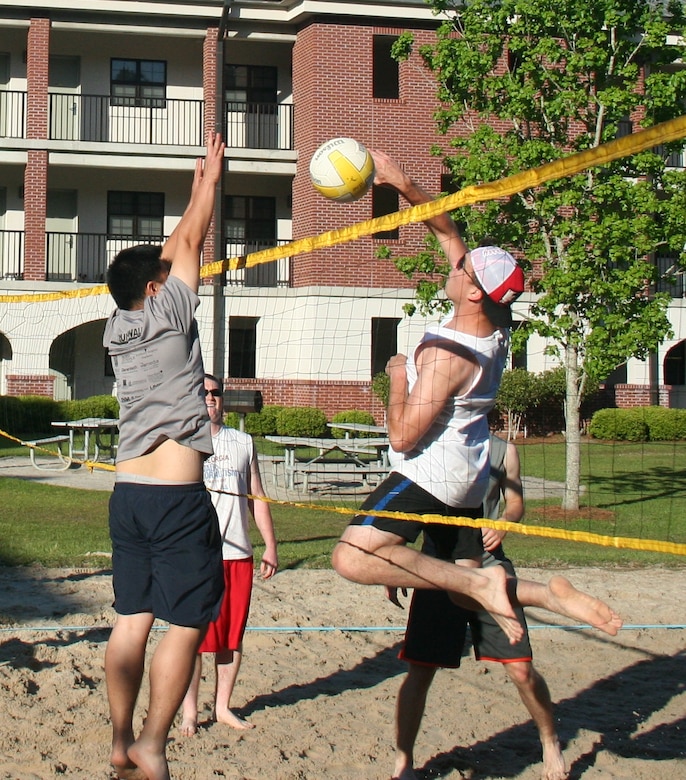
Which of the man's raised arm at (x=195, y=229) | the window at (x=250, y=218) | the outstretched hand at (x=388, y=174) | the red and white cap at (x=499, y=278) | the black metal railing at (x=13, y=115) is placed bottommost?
the red and white cap at (x=499, y=278)

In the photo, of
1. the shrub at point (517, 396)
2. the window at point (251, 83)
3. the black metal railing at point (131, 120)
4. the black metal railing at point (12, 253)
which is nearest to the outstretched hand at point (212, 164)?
the shrub at point (517, 396)

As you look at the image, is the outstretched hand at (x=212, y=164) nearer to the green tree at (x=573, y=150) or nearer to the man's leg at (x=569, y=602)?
the man's leg at (x=569, y=602)

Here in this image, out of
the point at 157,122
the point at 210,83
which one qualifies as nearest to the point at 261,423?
the point at 210,83

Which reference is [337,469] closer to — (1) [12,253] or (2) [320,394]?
(2) [320,394]

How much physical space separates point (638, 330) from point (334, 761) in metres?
9.39

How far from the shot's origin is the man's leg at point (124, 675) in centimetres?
374

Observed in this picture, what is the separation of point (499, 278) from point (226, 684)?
2.49 m

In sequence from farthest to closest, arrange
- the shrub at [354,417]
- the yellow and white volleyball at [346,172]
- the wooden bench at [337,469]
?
1. the shrub at [354,417]
2. the wooden bench at [337,469]
3. the yellow and white volleyball at [346,172]

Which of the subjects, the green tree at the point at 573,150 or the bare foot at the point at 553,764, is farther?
the green tree at the point at 573,150

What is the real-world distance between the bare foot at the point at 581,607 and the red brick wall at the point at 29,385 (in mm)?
21676

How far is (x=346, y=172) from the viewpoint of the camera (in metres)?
4.51

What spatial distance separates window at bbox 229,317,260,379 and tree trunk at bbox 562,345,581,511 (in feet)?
42.3

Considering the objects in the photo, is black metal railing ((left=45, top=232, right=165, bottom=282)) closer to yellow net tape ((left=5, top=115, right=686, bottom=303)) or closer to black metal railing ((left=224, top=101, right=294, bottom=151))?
black metal railing ((left=224, top=101, right=294, bottom=151))

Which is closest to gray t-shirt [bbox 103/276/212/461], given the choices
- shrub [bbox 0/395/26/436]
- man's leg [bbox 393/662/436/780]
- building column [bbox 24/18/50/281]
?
man's leg [bbox 393/662/436/780]
